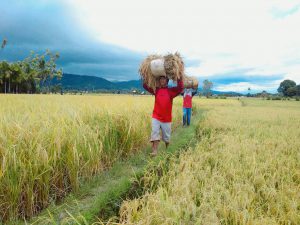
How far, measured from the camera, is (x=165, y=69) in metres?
5.43

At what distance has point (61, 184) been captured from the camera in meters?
3.76

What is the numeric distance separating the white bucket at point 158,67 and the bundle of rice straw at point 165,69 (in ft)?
0.07

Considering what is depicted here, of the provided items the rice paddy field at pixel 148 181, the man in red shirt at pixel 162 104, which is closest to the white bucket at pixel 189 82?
the man in red shirt at pixel 162 104

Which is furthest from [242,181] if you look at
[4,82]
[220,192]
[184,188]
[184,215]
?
[4,82]

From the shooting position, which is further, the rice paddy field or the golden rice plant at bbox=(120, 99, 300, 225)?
the rice paddy field

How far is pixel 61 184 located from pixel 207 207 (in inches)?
75.9

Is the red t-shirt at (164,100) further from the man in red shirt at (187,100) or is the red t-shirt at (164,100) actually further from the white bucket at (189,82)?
the man in red shirt at (187,100)

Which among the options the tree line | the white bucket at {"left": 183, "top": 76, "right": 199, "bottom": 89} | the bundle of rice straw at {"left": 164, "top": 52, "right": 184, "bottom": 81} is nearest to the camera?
the bundle of rice straw at {"left": 164, "top": 52, "right": 184, "bottom": 81}

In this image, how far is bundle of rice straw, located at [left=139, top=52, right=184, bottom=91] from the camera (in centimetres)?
536

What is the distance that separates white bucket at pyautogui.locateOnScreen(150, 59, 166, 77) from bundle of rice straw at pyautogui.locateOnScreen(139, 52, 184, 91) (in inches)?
0.8

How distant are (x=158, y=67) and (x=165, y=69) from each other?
0.14 m

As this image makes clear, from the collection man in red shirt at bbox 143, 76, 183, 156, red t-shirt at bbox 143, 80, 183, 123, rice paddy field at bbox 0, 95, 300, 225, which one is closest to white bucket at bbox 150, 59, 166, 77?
man in red shirt at bbox 143, 76, 183, 156

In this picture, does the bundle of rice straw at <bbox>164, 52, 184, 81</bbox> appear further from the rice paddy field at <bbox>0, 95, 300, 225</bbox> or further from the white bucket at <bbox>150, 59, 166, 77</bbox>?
the rice paddy field at <bbox>0, 95, 300, 225</bbox>

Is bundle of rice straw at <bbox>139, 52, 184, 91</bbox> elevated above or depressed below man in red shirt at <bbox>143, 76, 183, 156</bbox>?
above
